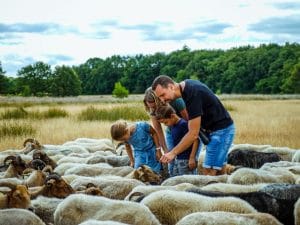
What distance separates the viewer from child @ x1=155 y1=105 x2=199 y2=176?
9.20 metres

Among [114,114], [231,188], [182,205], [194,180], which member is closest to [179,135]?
[194,180]

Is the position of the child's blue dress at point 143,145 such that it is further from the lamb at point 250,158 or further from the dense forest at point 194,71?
the dense forest at point 194,71

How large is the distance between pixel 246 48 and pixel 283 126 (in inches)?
3388

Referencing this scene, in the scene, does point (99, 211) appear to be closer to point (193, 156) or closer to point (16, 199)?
point (16, 199)

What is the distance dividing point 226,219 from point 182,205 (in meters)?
0.84

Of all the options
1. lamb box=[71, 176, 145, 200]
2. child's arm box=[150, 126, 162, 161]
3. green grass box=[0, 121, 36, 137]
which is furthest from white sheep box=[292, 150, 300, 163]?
green grass box=[0, 121, 36, 137]

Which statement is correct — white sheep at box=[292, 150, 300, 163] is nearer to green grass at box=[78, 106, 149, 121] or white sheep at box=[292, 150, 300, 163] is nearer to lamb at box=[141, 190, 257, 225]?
lamb at box=[141, 190, 257, 225]

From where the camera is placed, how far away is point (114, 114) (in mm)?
24047

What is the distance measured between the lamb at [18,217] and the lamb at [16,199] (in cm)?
61

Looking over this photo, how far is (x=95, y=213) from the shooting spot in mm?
6379

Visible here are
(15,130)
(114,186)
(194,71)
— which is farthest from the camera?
(194,71)

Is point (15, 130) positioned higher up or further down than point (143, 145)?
further down

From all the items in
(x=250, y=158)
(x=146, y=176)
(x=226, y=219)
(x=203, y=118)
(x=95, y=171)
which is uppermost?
(x=203, y=118)

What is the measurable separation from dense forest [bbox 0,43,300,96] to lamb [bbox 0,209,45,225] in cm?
5753
